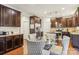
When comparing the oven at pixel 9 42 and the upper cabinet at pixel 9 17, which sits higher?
the upper cabinet at pixel 9 17

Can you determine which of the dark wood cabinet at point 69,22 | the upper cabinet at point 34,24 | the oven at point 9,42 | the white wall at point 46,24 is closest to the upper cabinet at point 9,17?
the oven at point 9,42

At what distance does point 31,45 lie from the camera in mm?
2369

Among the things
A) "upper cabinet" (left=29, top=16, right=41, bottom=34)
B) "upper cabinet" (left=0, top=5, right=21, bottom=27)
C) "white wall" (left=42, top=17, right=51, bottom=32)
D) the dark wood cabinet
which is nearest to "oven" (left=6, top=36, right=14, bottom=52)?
"upper cabinet" (left=0, top=5, right=21, bottom=27)

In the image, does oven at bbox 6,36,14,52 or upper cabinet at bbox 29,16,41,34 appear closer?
upper cabinet at bbox 29,16,41,34

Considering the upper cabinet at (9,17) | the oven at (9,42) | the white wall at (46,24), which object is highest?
the upper cabinet at (9,17)

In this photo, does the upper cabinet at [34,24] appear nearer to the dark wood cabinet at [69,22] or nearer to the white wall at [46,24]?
the white wall at [46,24]

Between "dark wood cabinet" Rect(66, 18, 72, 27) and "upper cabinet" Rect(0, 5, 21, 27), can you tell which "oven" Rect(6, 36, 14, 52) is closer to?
"upper cabinet" Rect(0, 5, 21, 27)

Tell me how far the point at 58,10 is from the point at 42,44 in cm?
94

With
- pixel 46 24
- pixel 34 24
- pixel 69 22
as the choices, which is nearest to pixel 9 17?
pixel 34 24

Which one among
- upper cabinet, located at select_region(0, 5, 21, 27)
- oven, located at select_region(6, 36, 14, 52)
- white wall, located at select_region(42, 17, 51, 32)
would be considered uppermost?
upper cabinet, located at select_region(0, 5, 21, 27)

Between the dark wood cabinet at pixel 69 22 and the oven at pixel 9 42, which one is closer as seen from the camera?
the dark wood cabinet at pixel 69 22

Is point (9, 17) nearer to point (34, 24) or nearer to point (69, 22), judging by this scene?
point (34, 24)

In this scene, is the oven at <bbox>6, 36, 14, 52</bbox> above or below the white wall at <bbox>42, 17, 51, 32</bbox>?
below

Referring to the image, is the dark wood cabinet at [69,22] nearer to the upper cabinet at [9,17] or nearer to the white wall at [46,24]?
the white wall at [46,24]
